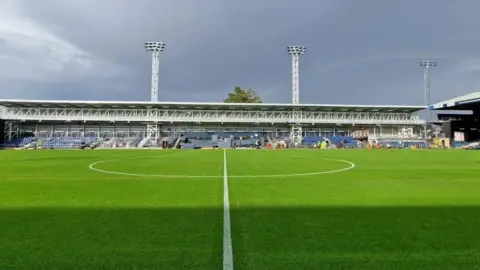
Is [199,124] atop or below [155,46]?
below

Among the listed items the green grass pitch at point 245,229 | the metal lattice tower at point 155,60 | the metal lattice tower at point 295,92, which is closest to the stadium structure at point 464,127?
the metal lattice tower at point 295,92

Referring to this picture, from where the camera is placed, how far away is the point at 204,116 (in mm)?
72125

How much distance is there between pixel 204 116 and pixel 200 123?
1.69 meters

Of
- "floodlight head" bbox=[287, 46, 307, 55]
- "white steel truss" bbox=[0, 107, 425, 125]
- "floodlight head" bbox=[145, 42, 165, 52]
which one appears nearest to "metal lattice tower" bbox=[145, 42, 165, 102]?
"floodlight head" bbox=[145, 42, 165, 52]

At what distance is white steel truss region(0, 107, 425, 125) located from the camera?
223 feet

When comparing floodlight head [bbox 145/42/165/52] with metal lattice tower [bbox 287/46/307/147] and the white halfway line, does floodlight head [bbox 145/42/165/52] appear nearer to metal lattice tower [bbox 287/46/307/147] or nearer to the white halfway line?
metal lattice tower [bbox 287/46/307/147]

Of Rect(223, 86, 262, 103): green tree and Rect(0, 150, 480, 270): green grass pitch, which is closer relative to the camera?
Rect(0, 150, 480, 270): green grass pitch

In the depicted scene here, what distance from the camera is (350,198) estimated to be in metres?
7.08

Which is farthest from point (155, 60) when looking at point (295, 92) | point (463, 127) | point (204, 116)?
point (463, 127)

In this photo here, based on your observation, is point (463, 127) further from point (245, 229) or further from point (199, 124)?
point (245, 229)

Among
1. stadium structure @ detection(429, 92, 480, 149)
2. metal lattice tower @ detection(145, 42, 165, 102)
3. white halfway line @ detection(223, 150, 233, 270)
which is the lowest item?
white halfway line @ detection(223, 150, 233, 270)

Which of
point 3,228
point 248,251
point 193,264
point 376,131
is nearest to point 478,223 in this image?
point 248,251

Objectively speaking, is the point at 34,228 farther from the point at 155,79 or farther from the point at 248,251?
the point at 155,79

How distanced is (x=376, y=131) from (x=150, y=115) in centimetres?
4872
